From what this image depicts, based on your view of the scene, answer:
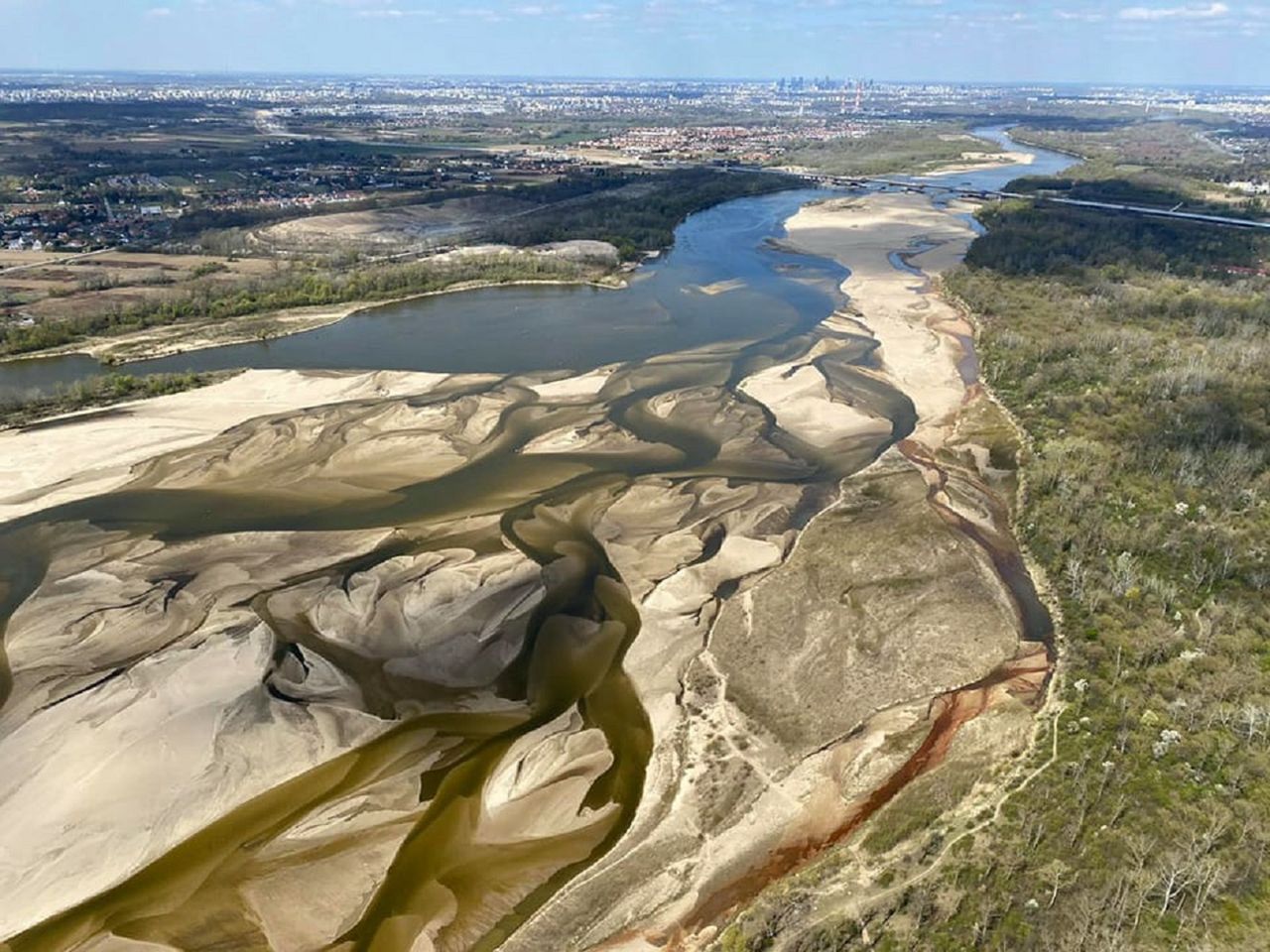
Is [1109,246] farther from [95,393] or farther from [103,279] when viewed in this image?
[103,279]

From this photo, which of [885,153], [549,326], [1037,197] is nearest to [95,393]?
[549,326]

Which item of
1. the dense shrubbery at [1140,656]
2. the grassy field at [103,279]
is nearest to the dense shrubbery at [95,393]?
the grassy field at [103,279]

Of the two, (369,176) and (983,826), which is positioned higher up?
(369,176)

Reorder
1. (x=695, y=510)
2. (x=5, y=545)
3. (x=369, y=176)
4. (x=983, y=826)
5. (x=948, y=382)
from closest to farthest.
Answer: (x=983, y=826) < (x=5, y=545) < (x=695, y=510) < (x=948, y=382) < (x=369, y=176)

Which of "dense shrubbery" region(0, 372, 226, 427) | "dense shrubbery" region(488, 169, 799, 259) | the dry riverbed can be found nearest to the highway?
"dense shrubbery" region(488, 169, 799, 259)

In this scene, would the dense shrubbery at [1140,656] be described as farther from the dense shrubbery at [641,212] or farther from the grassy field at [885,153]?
the grassy field at [885,153]

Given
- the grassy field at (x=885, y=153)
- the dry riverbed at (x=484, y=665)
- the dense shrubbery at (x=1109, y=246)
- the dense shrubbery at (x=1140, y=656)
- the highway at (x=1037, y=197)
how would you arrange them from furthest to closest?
the grassy field at (x=885, y=153) → the highway at (x=1037, y=197) → the dense shrubbery at (x=1109, y=246) → the dry riverbed at (x=484, y=665) → the dense shrubbery at (x=1140, y=656)

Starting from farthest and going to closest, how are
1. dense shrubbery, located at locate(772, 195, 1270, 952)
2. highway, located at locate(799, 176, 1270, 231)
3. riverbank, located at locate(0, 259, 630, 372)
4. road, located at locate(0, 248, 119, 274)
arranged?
highway, located at locate(799, 176, 1270, 231) < road, located at locate(0, 248, 119, 274) < riverbank, located at locate(0, 259, 630, 372) < dense shrubbery, located at locate(772, 195, 1270, 952)

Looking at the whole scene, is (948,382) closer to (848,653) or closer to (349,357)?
(848,653)

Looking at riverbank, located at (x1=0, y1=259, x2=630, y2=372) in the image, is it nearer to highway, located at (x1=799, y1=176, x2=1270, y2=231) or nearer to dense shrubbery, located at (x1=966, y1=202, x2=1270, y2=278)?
dense shrubbery, located at (x1=966, y1=202, x2=1270, y2=278)

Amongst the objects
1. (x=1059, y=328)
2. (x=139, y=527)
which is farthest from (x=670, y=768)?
(x=1059, y=328)

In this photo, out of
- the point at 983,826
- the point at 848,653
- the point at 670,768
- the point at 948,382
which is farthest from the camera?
the point at 948,382
